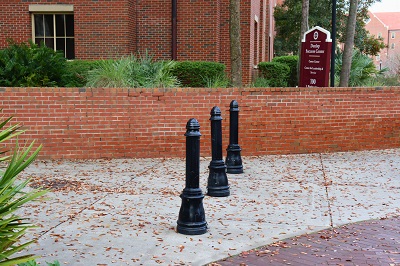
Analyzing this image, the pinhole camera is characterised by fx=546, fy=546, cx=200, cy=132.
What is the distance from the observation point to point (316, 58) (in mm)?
14039

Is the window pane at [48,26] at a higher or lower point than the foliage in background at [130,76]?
higher

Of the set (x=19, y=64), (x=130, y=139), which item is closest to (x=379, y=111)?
(x=130, y=139)

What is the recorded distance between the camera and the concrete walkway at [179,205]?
17.3 feet

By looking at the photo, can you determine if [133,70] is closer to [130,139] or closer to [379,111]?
[130,139]

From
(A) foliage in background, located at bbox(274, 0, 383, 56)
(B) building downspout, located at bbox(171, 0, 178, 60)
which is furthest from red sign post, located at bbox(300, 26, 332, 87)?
(A) foliage in background, located at bbox(274, 0, 383, 56)

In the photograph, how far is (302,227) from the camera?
240 inches

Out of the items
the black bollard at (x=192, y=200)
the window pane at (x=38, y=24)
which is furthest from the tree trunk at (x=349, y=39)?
the black bollard at (x=192, y=200)

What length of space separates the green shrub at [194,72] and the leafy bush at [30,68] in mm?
3876

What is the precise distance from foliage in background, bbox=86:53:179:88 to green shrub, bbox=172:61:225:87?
188 cm

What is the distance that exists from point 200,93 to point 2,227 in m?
7.43

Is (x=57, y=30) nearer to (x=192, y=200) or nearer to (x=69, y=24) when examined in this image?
(x=69, y=24)

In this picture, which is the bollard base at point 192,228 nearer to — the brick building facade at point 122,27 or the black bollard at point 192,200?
the black bollard at point 192,200

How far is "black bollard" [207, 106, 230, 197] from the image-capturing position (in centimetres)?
745

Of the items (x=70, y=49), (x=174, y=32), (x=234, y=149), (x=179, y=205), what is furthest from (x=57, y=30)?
(x=179, y=205)
